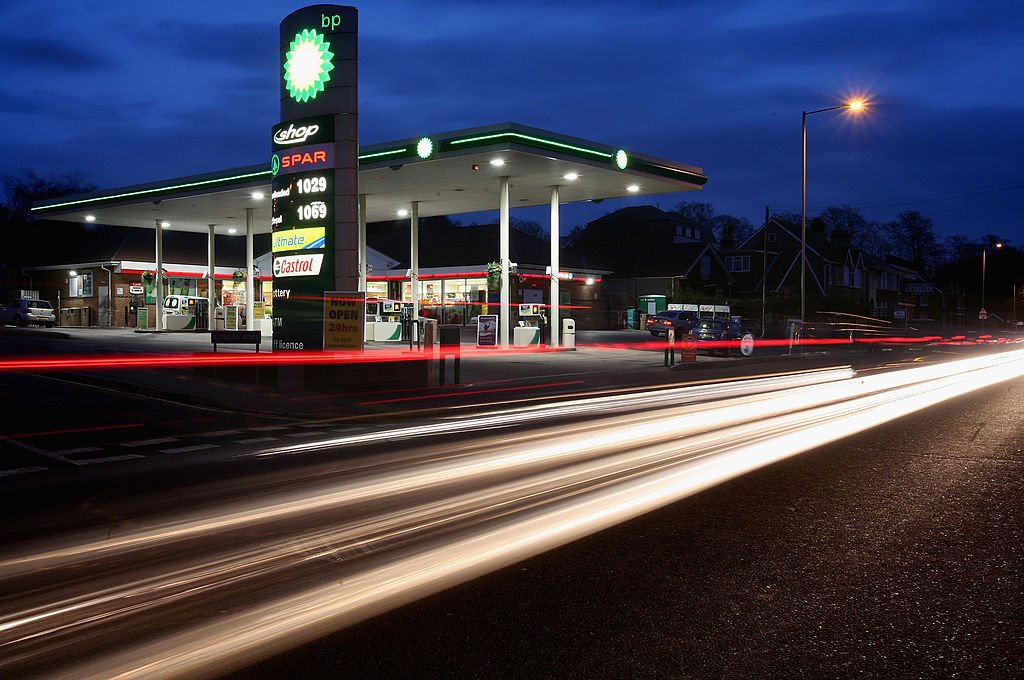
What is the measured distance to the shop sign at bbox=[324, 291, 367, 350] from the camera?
58.4ft

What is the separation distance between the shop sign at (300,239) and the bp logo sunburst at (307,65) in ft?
10.1

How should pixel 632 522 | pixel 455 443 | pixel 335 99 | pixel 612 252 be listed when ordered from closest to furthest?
pixel 632 522 < pixel 455 443 < pixel 335 99 < pixel 612 252

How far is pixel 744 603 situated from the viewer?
14.8 feet

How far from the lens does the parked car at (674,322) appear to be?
44.0 m

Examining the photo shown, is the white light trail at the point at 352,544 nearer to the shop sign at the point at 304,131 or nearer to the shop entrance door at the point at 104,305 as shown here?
the shop sign at the point at 304,131

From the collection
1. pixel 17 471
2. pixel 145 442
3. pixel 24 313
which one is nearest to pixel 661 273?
pixel 24 313

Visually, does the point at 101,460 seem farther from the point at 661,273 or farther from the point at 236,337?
the point at 661,273

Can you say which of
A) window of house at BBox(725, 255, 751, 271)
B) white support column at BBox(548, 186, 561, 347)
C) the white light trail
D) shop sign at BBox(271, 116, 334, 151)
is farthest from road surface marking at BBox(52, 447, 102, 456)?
window of house at BBox(725, 255, 751, 271)

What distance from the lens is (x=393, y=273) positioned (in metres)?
49.7

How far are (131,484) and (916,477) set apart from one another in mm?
7626

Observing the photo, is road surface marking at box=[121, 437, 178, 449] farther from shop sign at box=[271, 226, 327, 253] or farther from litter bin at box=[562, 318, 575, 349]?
litter bin at box=[562, 318, 575, 349]

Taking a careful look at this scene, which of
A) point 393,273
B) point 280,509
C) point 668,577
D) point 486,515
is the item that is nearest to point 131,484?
point 280,509

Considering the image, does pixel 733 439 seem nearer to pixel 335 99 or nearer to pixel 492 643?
pixel 492 643

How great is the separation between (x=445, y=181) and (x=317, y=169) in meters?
13.9
